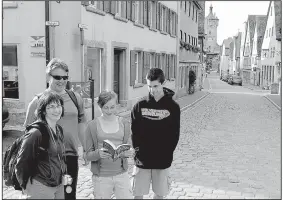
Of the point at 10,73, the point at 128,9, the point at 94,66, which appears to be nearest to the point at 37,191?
the point at 10,73

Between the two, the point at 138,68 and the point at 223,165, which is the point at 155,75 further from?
the point at 138,68

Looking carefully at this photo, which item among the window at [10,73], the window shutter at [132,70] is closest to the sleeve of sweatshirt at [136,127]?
the window at [10,73]

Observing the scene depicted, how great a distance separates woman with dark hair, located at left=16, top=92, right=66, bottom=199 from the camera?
10.4 feet

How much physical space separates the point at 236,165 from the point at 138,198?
10.3 ft

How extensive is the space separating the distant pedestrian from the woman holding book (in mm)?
213

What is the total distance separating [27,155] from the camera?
3.14m

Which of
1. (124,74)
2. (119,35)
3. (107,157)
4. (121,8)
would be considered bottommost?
(107,157)

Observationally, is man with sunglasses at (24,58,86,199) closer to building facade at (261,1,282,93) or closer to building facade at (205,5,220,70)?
building facade at (261,1,282,93)

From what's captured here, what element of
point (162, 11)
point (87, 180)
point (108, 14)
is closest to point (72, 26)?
point (108, 14)

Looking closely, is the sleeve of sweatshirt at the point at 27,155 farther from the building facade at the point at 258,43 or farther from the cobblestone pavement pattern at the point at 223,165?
the building facade at the point at 258,43

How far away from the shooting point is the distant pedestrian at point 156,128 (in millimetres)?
3805

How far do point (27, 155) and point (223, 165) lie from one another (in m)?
4.28

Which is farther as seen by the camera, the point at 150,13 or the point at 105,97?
the point at 150,13

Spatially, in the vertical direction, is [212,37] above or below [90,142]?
above
